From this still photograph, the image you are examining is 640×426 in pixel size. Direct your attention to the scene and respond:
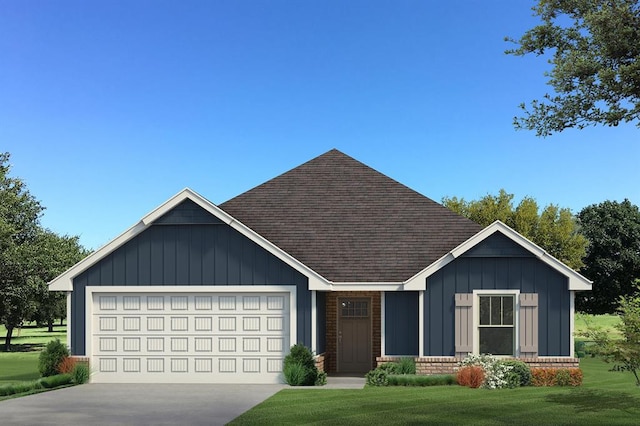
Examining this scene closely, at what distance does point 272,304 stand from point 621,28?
39.6ft

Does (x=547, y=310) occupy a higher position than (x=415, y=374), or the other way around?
(x=547, y=310)

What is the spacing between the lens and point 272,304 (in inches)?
868

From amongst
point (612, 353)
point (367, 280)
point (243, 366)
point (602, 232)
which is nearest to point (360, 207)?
point (367, 280)

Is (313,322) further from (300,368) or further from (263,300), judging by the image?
(263,300)

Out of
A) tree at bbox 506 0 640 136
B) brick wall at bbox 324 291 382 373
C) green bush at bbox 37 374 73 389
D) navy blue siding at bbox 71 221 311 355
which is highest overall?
tree at bbox 506 0 640 136

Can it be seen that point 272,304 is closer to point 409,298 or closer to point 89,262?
point 409,298

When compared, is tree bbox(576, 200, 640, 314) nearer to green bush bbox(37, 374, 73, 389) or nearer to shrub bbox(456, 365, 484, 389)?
shrub bbox(456, 365, 484, 389)

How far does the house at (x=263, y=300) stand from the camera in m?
21.5

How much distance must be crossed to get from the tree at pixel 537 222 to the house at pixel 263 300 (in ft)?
100

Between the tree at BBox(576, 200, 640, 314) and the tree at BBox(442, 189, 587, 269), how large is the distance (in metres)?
3.73

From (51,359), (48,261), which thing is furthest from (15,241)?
(51,359)

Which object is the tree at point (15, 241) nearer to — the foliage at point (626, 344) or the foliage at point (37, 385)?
the foliage at point (37, 385)

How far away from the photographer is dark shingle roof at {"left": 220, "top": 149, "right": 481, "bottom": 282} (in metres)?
23.7

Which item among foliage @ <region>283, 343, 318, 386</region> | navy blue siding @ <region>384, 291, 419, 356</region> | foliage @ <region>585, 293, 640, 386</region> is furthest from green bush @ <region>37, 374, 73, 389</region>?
foliage @ <region>585, 293, 640, 386</region>
